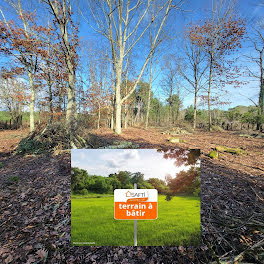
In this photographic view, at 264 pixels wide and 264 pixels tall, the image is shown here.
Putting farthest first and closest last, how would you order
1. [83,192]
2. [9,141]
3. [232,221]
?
[9,141] → [232,221] → [83,192]

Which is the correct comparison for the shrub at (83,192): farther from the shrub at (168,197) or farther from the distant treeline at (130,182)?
the shrub at (168,197)

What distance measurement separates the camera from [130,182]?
58.6 inches

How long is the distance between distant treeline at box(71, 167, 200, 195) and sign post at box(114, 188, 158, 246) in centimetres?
5

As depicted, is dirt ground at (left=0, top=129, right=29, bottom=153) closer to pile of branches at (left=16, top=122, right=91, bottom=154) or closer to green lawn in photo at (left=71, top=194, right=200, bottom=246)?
pile of branches at (left=16, top=122, right=91, bottom=154)

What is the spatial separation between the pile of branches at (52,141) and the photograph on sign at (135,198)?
4.27m

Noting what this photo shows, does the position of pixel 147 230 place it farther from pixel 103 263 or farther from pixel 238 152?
pixel 238 152

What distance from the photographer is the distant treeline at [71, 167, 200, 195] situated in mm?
1479

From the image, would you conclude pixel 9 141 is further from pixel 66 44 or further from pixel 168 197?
pixel 168 197

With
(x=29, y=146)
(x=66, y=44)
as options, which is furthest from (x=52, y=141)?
(x=66, y=44)

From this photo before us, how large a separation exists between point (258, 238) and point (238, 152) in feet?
14.4

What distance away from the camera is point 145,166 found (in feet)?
5.16

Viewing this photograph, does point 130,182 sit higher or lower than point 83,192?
higher

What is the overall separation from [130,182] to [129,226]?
451mm

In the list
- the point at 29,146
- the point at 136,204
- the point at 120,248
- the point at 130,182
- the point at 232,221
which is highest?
the point at 130,182
